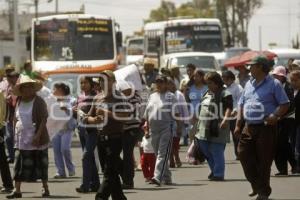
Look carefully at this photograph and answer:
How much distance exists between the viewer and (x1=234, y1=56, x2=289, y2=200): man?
14.1 metres

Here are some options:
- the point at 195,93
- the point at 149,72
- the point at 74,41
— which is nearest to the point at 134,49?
the point at 74,41

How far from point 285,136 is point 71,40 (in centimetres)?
2099

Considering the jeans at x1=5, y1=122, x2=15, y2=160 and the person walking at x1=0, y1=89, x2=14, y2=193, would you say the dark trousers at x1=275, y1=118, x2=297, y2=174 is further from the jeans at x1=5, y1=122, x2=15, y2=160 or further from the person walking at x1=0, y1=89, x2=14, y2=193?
the jeans at x1=5, y1=122, x2=15, y2=160

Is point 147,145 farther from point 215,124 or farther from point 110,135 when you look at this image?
point 110,135

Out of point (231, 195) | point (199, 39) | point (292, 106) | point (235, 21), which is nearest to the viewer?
point (231, 195)

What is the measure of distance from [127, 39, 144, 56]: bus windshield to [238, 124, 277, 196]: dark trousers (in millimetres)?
62817

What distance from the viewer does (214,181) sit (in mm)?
17281

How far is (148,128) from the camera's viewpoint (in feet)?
56.4

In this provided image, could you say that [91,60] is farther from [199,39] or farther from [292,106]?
[292,106]

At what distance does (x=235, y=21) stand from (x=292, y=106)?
8072 centimetres

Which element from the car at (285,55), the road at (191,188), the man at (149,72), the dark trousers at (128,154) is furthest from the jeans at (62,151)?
the car at (285,55)

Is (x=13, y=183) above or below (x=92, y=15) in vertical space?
below

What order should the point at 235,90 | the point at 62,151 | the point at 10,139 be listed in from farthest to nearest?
the point at 10,139 → the point at 235,90 → the point at 62,151

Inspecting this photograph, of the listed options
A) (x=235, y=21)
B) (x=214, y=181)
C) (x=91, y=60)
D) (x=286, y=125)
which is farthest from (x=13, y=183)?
(x=235, y=21)
